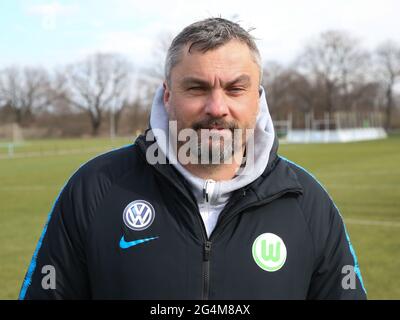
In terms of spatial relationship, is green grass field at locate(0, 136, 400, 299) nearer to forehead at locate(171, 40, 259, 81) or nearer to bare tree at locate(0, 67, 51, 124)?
forehead at locate(171, 40, 259, 81)

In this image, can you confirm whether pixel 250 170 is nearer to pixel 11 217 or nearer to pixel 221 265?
pixel 221 265

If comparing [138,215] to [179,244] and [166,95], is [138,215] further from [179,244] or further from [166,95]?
[166,95]

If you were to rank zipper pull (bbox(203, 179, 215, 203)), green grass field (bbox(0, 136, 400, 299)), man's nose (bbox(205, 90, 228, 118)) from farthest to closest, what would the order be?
green grass field (bbox(0, 136, 400, 299))
zipper pull (bbox(203, 179, 215, 203))
man's nose (bbox(205, 90, 228, 118))

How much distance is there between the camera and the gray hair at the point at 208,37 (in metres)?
2.05

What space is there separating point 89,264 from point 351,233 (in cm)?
782

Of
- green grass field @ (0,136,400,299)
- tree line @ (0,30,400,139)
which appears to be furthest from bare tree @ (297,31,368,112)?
green grass field @ (0,136,400,299)

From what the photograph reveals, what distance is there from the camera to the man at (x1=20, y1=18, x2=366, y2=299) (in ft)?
6.68

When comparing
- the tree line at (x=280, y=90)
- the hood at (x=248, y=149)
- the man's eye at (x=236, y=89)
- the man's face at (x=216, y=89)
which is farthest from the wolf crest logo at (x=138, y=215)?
the tree line at (x=280, y=90)

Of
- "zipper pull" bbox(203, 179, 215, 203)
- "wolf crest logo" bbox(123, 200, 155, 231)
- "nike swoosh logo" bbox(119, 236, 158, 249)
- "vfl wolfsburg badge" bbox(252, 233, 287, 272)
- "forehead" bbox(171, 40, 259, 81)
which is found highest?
"forehead" bbox(171, 40, 259, 81)

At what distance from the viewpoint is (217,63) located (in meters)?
2.04

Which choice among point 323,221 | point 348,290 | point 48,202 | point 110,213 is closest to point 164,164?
point 110,213

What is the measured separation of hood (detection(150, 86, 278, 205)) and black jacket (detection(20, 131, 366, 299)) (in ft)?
0.13

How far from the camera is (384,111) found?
9019 centimetres

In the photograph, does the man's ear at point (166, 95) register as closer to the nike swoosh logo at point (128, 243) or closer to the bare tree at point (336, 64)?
the nike swoosh logo at point (128, 243)
